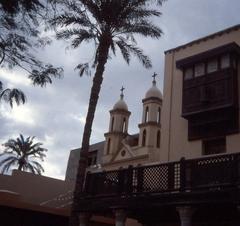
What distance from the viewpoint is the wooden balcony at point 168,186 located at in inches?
484

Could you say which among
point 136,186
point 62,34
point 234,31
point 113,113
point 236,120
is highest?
point 113,113

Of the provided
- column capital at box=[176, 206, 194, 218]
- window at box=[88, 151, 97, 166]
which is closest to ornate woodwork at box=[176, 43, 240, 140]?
column capital at box=[176, 206, 194, 218]

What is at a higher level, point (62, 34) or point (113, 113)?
point (113, 113)

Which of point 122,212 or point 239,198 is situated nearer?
point 239,198

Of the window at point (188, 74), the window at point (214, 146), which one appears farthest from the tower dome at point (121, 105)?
the window at point (214, 146)

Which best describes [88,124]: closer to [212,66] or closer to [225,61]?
[212,66]

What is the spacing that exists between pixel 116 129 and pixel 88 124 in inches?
1132

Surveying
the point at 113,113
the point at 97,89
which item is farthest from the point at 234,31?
the point at 113,113

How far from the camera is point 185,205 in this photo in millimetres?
12836

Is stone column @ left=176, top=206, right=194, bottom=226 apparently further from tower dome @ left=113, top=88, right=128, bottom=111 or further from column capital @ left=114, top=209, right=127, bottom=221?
tower dome @ left=113, top=88, right=128, bottom=111

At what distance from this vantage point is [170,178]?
44.7 ft

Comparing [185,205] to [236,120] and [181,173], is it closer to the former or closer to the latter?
[181,173]

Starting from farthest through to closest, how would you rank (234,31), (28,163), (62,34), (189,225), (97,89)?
(28,163) → (234,31) → (62,34) → (97,89) → (189,225)

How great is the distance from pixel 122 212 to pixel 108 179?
1342 millimetres
